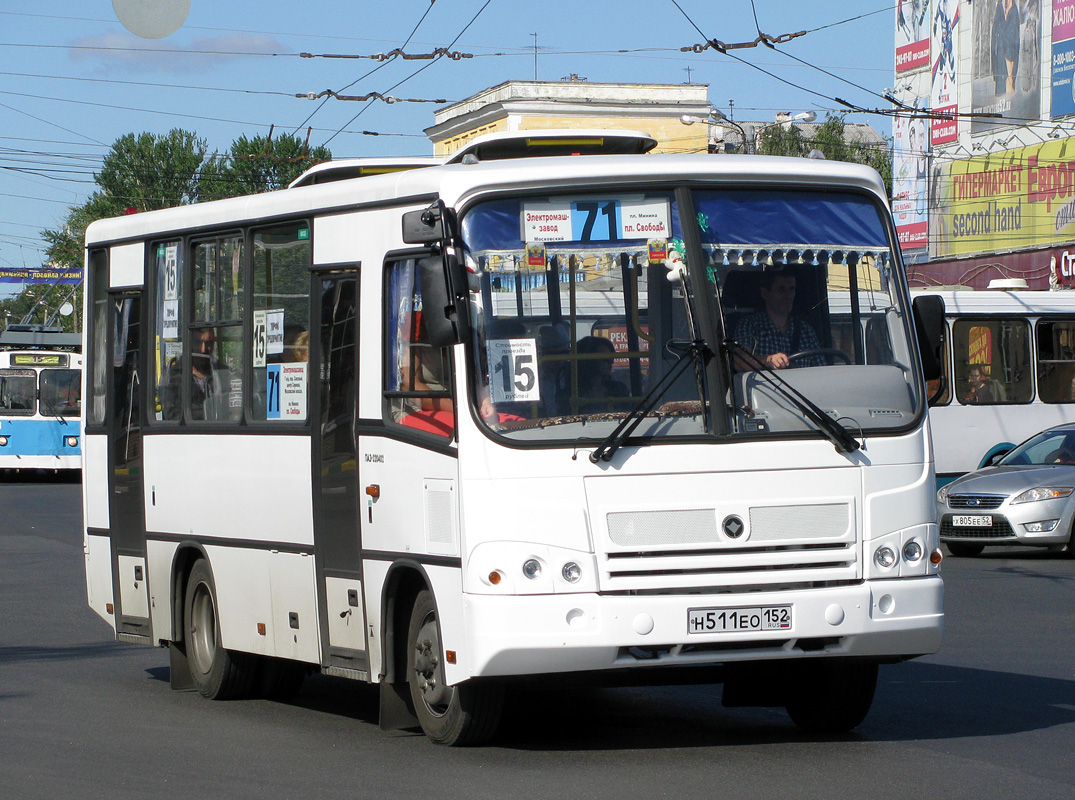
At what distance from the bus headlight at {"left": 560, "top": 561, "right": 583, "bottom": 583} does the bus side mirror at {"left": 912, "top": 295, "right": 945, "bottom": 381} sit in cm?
207

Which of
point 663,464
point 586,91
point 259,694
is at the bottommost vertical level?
point 259,694

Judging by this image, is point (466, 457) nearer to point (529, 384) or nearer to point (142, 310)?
point (529, 384)

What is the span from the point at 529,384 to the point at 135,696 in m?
4.18

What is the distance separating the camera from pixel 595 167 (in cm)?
826

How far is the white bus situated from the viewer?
81.8 feet

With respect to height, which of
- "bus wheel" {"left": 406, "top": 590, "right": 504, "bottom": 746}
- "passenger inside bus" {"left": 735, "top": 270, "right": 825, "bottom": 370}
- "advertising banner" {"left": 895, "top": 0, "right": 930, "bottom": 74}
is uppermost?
"advertising banner" {"left": 895, "top": 0, "right": 930, "bottom": 74}

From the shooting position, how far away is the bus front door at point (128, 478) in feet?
38.0

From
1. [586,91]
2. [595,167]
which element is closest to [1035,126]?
[586,91]

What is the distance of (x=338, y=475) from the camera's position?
361 inches

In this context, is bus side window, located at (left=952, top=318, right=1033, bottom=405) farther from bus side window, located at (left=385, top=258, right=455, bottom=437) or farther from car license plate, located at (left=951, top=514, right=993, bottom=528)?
bus side window, located at (left=385, top=258, right=455, bottom=437)

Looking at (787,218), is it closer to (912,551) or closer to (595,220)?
(595,220)

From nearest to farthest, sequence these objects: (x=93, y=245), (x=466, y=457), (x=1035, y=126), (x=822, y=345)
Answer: (x=466, y=457), (x=822, y=345), (x=93, y=245), (x=1035, y=126)

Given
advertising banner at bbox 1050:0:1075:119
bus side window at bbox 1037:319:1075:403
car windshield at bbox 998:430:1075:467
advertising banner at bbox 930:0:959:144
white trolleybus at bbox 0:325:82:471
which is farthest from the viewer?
advertising banner at bbox 930:0:959:144

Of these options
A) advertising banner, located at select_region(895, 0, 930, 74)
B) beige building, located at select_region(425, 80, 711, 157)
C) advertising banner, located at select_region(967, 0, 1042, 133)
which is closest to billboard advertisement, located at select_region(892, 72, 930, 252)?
advertising banner, located at select_region(895, 0, 930, 74)
